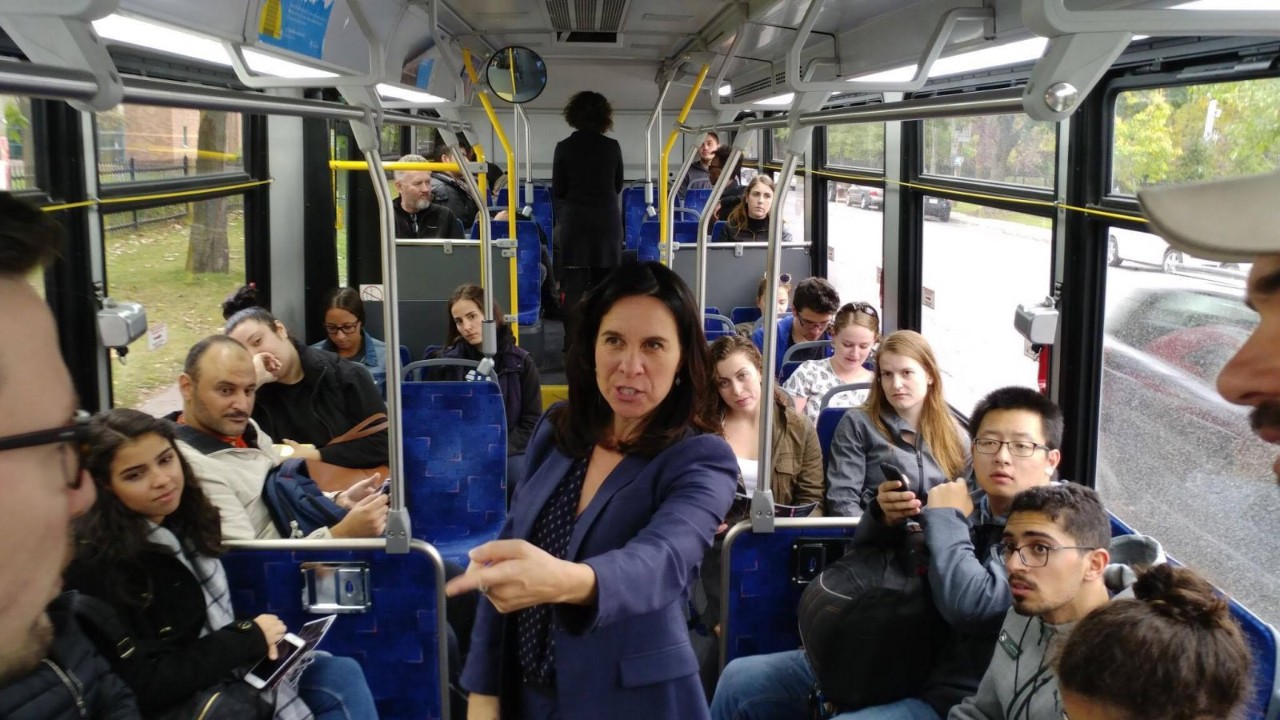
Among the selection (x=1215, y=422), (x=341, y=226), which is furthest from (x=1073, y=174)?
(x=341, y=226)

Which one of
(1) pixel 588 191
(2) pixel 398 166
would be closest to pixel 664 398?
(2) pixel 398 166

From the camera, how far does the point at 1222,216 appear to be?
0.68 meters

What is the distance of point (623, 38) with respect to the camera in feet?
18.1

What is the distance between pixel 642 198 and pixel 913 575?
27.2 feet

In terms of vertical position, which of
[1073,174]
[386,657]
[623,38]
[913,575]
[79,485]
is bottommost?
[386,657]

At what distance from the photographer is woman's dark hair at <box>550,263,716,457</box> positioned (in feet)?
6.06

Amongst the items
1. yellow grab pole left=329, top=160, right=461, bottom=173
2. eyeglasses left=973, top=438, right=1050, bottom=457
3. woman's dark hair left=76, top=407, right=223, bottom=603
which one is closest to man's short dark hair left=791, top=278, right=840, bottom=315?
yellow grab pole left=329, top=160, right=461, bottom=173

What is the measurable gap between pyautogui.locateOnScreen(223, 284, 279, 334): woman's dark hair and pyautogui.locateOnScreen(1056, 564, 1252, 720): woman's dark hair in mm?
3359

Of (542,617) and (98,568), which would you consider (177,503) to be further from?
(542,617)

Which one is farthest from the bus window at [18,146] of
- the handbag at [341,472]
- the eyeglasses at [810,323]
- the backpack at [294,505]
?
the eyeglasses at [810,323]

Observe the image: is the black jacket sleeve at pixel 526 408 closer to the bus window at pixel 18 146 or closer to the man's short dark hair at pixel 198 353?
the man's short dark hair at pixel 198 353

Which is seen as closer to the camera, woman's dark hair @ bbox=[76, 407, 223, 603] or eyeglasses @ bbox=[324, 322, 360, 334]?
woman's dark hair @ bbox=[76, 407, 223, 603]

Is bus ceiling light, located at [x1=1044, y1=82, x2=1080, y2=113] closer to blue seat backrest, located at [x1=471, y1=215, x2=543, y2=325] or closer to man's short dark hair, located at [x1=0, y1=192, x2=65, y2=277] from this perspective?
man's short dark hair, located at [x1=0, y1=192, x2=65, y2=277]

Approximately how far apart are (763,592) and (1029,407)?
90cm
